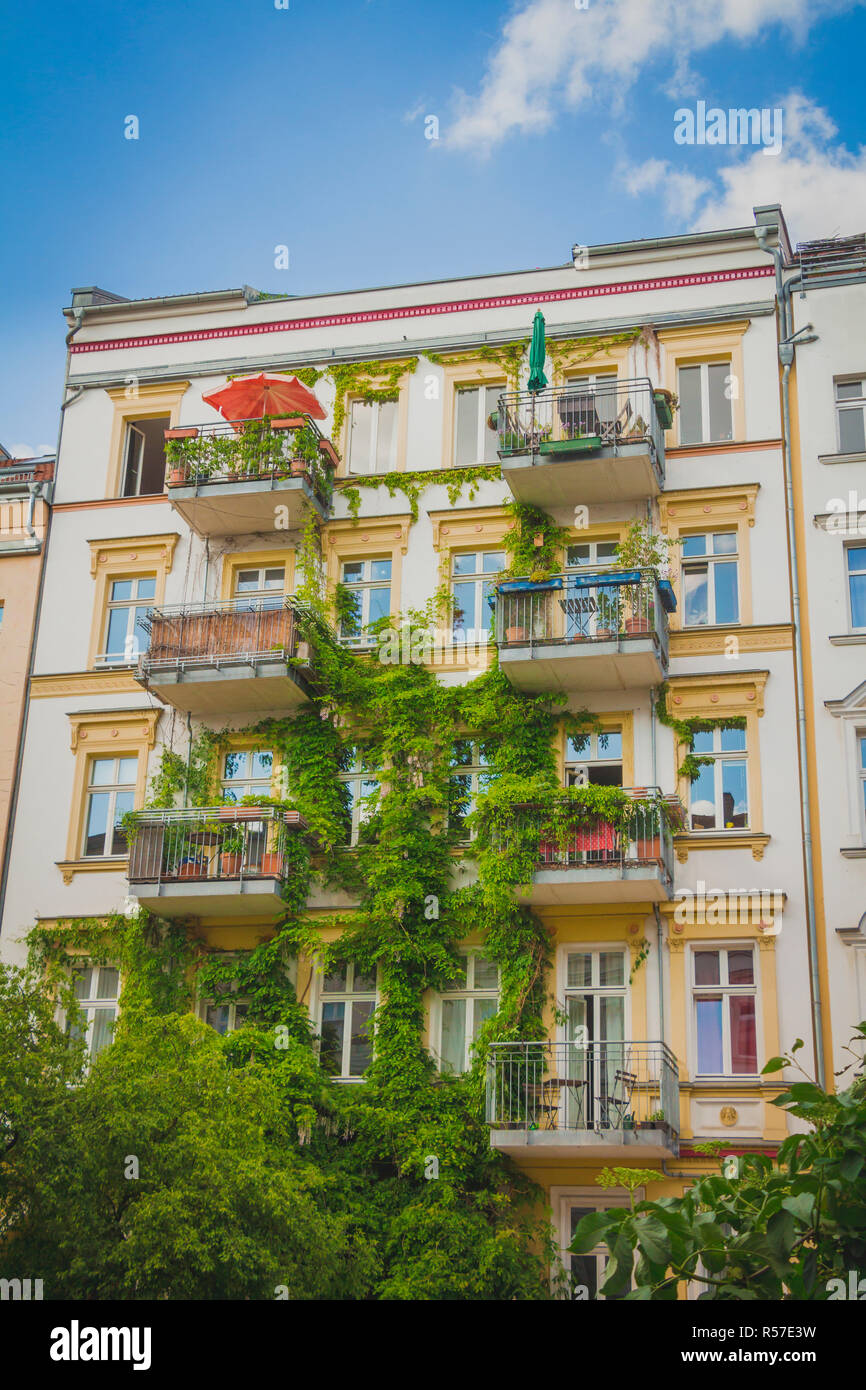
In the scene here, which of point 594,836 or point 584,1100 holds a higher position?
point 594,836

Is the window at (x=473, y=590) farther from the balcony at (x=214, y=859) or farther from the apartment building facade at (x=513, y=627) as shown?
the balcony at (x=214, y=859)

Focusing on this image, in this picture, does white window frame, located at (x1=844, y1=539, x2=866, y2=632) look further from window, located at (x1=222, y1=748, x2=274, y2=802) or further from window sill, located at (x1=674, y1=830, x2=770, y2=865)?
window, located at (x1=222, y1=748, x2=274, y2=802)

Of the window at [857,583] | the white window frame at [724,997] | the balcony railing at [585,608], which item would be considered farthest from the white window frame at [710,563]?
the white window frame at [724,997]

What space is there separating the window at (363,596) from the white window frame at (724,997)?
7.46 meters

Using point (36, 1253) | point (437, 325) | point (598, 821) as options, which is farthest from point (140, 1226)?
point (437, 325)

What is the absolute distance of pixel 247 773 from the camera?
79.2 feet

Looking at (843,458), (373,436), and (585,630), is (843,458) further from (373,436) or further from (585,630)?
(373,436)

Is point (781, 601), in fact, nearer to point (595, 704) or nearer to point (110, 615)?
point (595, 704)

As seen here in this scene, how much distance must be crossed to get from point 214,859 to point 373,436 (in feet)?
26.7

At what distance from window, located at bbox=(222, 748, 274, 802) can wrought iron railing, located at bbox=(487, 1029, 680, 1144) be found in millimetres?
6141

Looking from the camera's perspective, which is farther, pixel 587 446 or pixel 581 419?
pixel 581 419

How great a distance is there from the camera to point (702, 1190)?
5.98 metres

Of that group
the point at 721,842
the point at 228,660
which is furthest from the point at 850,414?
the point at 228,660
